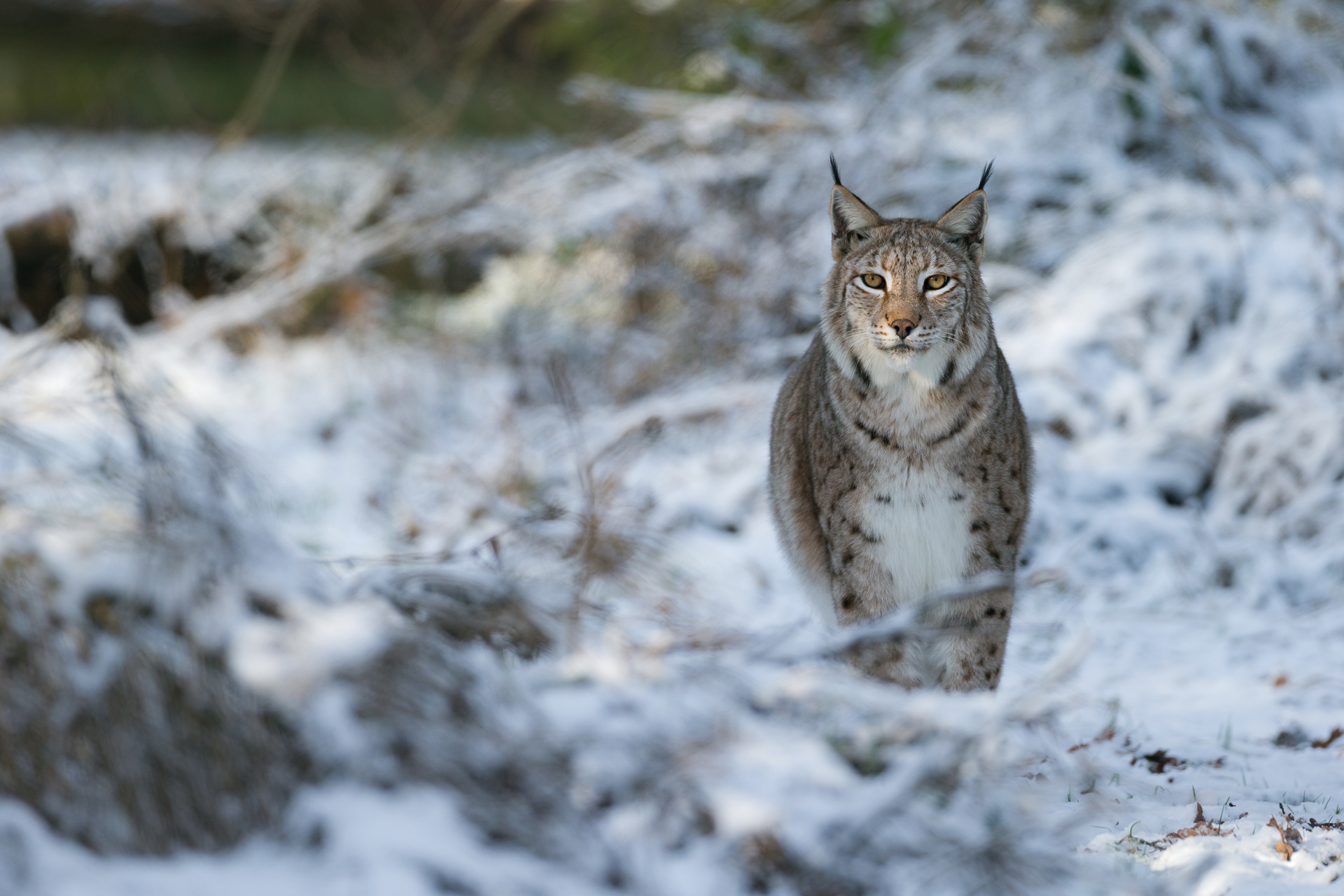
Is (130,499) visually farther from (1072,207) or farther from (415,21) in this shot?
(415,21)

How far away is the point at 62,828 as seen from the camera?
1664mm

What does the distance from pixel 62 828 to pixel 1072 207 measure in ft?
18.8

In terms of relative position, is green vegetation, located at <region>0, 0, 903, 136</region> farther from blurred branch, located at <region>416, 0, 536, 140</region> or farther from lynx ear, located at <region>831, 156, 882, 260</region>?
lynx ear, located at <region>831, 156, 882, 260</region>

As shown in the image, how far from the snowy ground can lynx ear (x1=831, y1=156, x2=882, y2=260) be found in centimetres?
96

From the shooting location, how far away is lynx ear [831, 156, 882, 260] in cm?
324

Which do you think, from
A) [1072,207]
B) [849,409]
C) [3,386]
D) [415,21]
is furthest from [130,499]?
[415,21]

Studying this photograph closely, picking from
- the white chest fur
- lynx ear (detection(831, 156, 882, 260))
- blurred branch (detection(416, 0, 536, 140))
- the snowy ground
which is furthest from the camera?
blurred branch (detection(416, 0, 536, 140))

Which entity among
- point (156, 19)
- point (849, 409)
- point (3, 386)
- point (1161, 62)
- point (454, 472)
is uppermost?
point (156, 19)

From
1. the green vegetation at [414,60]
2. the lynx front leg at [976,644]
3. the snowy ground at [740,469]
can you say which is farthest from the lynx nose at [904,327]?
the green vegetation at [414,60]

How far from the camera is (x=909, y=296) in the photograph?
3.04 meters

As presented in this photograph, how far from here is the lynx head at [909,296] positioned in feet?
9.96

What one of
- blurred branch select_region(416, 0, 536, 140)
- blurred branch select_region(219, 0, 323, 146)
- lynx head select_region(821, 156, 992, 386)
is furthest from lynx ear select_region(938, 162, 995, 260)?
blurred branch select_region(219, 0, 323, 146)

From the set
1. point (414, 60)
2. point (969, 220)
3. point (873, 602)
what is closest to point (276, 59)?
point (414, 60)

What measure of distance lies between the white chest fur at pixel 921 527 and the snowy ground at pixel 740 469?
0.51 meters
